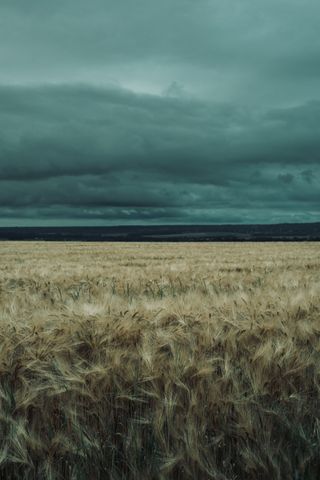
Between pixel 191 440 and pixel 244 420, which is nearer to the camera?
pixel 191 440

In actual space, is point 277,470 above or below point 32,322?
below

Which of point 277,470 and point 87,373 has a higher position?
point 87,373

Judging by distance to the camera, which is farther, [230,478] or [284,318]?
[284,318]

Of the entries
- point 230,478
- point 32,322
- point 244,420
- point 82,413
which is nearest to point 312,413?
point 244,420

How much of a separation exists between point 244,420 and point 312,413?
0.45m

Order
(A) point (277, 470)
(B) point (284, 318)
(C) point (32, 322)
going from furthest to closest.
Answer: (B) point (284, 318), (C) point (32, 322), (A) point (277, 470)

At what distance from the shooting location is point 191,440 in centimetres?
229

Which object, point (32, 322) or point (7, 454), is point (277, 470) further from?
point (32, 322)

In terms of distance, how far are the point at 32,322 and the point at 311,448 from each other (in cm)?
296

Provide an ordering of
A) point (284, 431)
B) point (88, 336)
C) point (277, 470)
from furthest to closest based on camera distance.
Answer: point (88, 336)
point (284, 431)
point (277, 470)

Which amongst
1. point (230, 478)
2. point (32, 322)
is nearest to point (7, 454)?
point (230, 478)

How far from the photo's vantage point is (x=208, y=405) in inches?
108

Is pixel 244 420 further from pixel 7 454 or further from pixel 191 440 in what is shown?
pixel 7 454

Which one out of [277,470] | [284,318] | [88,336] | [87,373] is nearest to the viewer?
[277,470]
